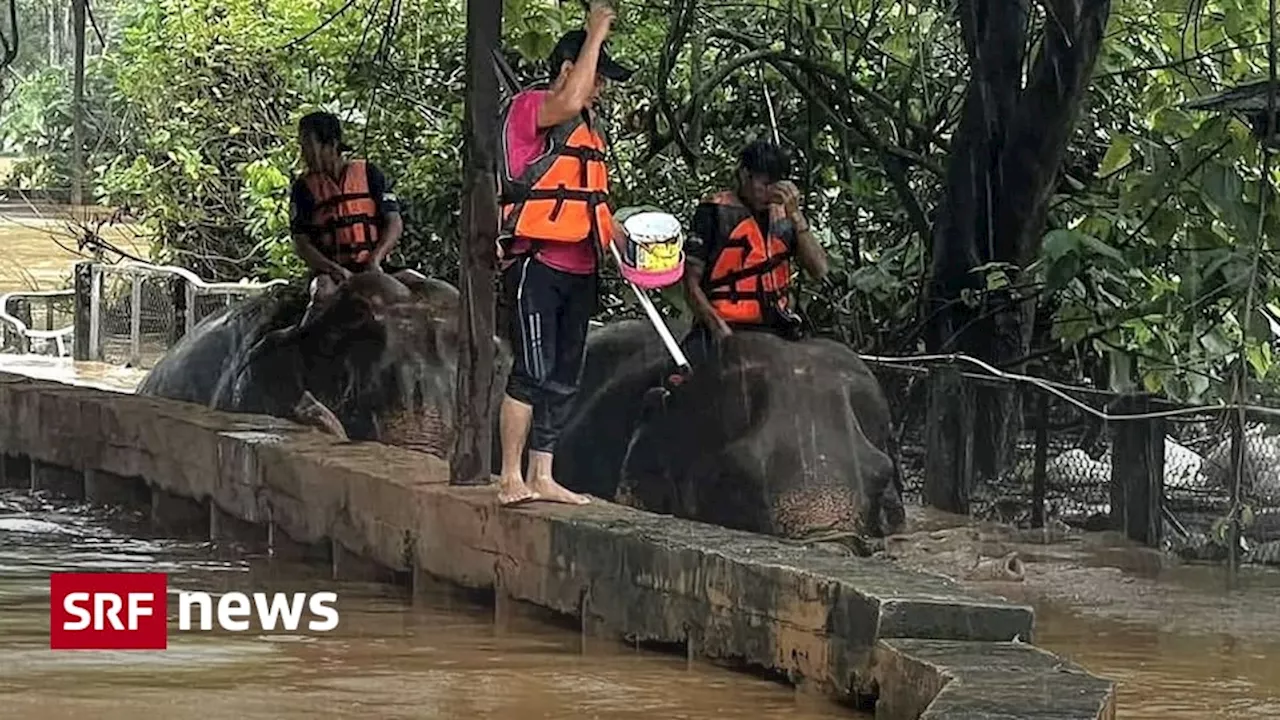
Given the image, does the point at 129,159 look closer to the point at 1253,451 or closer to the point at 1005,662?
the point at 1253,451

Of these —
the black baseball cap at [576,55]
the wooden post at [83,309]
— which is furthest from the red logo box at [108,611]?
the wooden post at [83,309]

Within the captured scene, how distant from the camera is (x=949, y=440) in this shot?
1159cm

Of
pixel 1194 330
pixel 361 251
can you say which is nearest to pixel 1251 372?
pixel 1194 330

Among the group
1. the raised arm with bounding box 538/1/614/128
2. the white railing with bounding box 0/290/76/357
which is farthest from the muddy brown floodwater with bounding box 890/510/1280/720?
the white railing with bounding box 0/290/76/357

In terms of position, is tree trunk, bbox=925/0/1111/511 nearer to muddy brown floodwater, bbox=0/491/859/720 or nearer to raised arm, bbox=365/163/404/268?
raised arm, bbox=365/163/404/268

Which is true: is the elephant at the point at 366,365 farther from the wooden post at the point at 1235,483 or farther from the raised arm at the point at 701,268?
the wooden post at the point at 1235,483

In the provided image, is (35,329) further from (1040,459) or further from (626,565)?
(626,565)

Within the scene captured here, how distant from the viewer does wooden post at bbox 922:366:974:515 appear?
37.7 ft

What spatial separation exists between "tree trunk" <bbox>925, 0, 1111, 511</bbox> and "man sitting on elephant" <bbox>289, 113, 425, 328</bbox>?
2.86 m


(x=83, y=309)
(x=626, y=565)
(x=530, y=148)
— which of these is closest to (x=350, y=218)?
(x=530, y=148)

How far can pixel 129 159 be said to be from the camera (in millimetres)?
23375

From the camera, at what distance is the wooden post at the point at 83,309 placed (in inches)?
881

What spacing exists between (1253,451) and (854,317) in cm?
334

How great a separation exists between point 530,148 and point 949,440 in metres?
4.04
